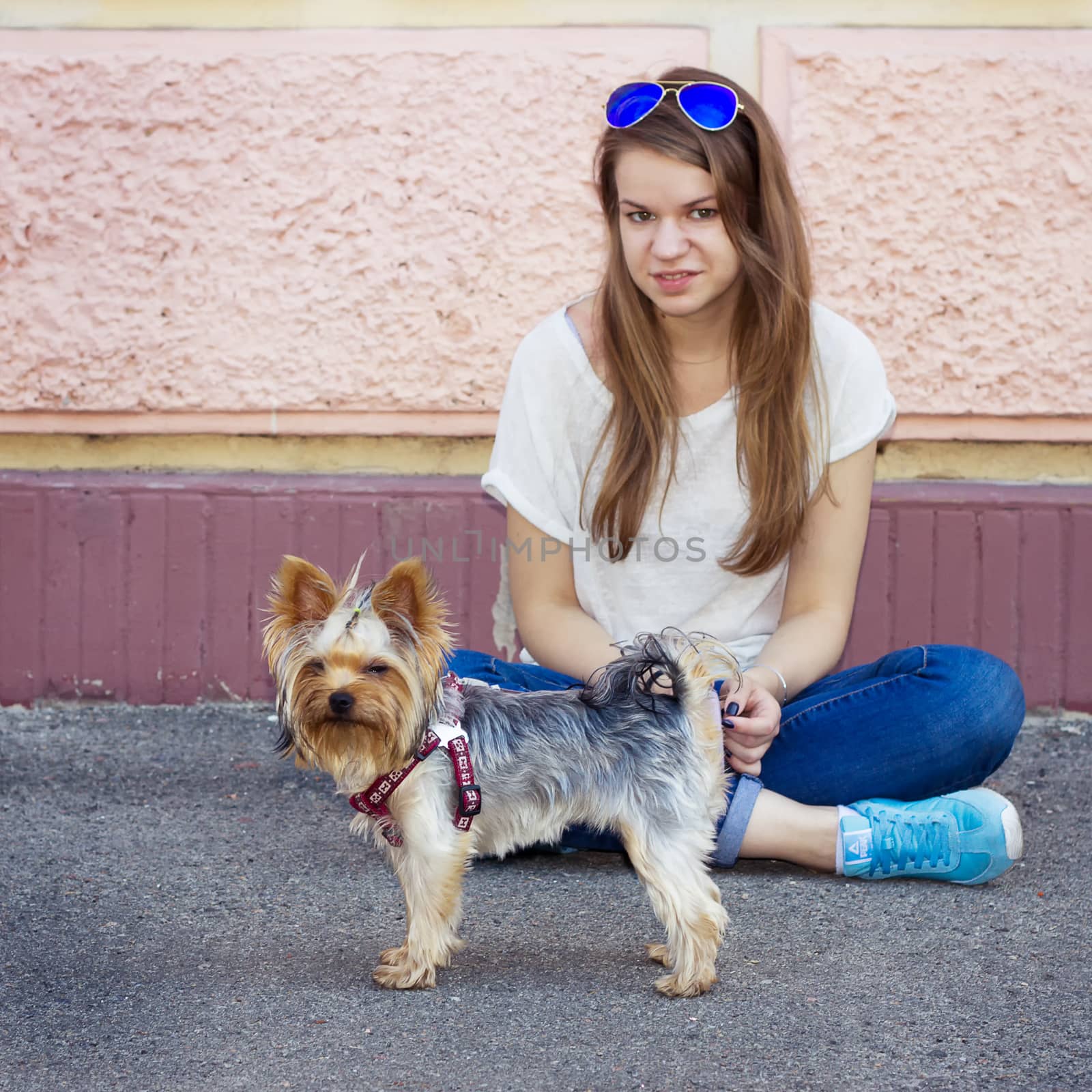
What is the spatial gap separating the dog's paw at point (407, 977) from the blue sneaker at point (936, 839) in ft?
3.66

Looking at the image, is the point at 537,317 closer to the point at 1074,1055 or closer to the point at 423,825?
the point at 423,825

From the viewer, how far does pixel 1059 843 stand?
355 centimetres


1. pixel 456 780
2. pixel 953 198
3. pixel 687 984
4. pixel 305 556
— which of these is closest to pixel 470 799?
pixel 456 780

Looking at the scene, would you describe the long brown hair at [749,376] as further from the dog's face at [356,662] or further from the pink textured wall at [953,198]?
the pink textured wall at [953,198]

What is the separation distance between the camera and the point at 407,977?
2.65 metres

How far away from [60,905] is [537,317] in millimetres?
2542

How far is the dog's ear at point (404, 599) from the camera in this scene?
2.51 m

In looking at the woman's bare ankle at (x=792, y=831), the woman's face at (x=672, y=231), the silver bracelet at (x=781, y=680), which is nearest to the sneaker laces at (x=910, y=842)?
the woman's bare ankle at (x=792, y=831)

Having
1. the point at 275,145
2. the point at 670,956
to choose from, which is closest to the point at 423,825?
the point at 670,956

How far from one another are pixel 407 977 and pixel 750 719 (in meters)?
0.89

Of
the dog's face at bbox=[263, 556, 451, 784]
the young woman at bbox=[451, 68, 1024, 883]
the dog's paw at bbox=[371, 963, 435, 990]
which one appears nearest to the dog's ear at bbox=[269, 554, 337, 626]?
the dog's face at bbox=[263, 556, 451, 784]

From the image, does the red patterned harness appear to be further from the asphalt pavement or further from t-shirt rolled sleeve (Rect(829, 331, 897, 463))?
t-shirt rolled sleeve (Rect(829, 331, 897, 463))

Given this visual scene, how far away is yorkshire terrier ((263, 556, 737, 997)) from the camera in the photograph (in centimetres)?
251

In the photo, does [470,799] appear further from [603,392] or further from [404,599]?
[603,392]
